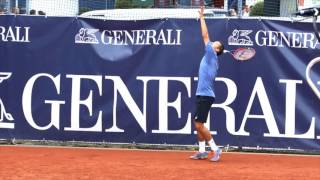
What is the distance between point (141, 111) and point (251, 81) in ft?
6.45

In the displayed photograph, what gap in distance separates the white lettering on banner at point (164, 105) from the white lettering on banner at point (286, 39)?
615mm

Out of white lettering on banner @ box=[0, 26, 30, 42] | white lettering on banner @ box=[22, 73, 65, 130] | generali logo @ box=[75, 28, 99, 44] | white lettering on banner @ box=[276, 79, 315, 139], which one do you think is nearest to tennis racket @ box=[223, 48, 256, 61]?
white lettering on banner @ box=[276, 79, 315, 139]

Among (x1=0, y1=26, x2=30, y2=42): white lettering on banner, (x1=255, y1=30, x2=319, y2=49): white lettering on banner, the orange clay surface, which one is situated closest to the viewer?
the orange clay surface

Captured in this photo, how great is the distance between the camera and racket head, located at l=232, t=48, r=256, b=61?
1072 centimetres

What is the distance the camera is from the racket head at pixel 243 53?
10.7 meters

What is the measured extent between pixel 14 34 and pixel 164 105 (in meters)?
2.97

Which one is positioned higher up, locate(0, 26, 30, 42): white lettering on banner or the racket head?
locate(0, 26, 30, 42): white lettering on banner

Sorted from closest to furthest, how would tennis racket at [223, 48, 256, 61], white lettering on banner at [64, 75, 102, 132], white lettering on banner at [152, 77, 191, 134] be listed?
tennis racket at [223, 48, 256, 61] < white lettering on banner at [152, 77, 191, 134] < white lettering on banner at [64, 75, 102, 132]

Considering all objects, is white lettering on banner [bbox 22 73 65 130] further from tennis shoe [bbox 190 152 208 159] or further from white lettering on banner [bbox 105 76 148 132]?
tennis shoe [bbox 190 152 208 159]

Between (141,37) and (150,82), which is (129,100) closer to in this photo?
(150,82)

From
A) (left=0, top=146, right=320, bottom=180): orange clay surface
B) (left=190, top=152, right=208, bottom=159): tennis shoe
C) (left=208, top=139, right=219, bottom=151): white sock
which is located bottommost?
(left=0, top=146, right=320, bottom=180): orange clay surface

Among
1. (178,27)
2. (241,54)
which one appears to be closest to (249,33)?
(241,54)

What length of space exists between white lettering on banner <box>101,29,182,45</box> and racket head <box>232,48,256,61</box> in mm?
1004

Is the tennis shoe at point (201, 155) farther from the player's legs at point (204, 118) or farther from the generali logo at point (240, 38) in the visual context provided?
the generali logo at point (240, 38)
